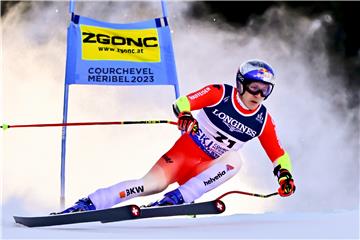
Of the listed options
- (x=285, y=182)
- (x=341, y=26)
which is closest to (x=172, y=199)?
(x=285, y=182)

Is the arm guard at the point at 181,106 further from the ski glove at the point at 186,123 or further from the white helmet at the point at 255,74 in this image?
the white helmet at the point at 255,74

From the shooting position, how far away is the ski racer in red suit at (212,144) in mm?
3861

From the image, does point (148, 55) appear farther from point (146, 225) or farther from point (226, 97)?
point (146, 225)

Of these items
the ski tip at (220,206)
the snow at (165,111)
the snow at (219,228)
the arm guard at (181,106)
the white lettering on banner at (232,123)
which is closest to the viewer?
the snow at (219,228)

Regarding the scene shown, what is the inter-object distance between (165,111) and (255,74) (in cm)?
325

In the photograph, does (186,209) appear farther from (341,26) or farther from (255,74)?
(341,26)

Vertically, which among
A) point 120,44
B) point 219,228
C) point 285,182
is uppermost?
point 120,44

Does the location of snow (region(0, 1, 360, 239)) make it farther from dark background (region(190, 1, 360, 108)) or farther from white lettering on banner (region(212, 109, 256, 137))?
white lettering on banner (region(212, 109, 256, 137))

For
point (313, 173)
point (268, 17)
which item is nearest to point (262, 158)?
point (313, 173)

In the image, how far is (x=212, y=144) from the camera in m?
4.03

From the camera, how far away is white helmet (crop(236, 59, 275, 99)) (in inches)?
151

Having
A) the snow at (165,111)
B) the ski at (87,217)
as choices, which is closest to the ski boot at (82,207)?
the ski at (87,217)

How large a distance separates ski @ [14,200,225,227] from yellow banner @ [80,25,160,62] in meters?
1.58

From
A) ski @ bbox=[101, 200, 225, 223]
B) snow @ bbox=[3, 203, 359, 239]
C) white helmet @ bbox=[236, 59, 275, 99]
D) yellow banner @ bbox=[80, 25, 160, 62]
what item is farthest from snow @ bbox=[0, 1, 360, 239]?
white helmet @ bbox=[236, 59, 275, 99]
